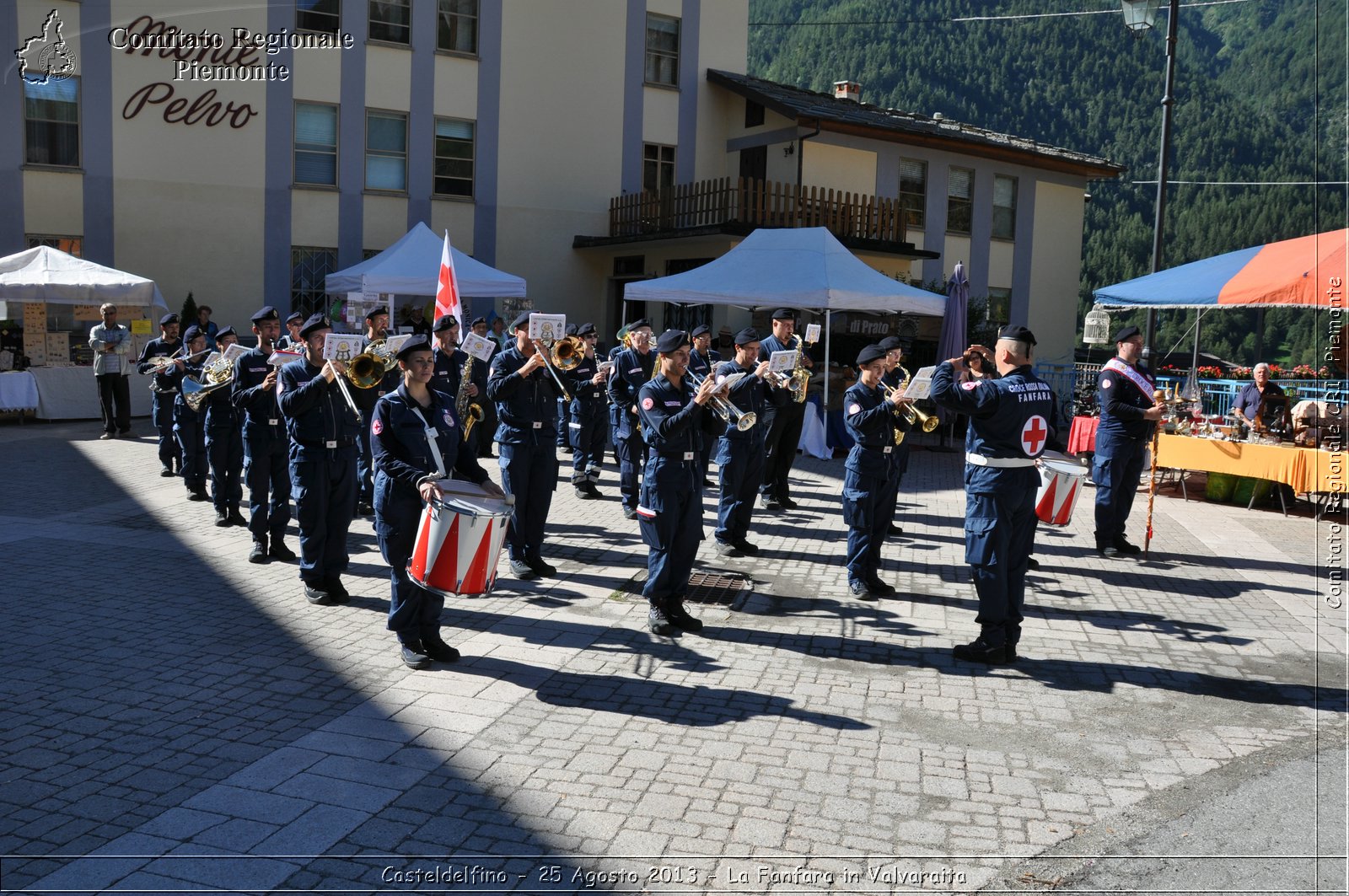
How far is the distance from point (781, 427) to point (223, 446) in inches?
237

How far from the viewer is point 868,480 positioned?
8734 mm

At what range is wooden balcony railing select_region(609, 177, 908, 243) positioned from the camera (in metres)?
22.4

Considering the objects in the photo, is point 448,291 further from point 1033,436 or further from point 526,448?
point 1033,436

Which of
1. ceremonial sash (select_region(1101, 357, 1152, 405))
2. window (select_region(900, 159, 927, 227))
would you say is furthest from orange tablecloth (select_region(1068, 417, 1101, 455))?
window (select_region(900, 159, 927, 227))

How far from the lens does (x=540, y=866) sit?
4.29 metres

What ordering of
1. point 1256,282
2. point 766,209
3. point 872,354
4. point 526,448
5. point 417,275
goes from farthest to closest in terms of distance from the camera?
point 766,209 → point 417,275 → point 1256,282 → point 526,448 → point 872,354

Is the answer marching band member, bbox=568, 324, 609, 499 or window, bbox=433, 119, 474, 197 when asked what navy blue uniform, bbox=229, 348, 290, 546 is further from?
window, bbox=433, 119, 474, 197

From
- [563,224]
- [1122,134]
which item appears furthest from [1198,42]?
[563,224]

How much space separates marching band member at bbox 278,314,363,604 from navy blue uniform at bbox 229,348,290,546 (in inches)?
54.5

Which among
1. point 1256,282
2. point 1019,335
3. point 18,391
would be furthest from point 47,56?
point 1256,282

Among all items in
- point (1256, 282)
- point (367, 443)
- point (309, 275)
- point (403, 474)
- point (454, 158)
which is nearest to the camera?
point (403, 474)

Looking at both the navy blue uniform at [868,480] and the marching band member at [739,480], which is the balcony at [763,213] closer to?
the marching band member at [739,480]

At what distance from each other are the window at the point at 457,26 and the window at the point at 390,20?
70 centimetres

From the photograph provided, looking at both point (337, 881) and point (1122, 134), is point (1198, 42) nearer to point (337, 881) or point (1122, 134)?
point (1122, 134)
